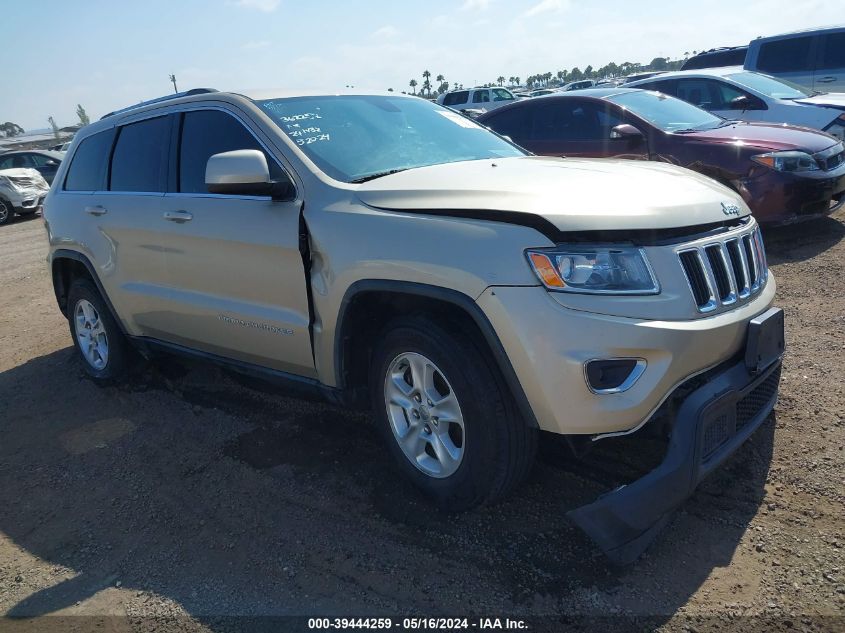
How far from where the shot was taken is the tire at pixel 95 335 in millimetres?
5008

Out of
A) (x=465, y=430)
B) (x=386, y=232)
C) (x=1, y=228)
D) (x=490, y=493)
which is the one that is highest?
(x=386, y=232)

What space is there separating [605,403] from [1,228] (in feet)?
57.7

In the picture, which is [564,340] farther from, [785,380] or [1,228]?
[1,228]

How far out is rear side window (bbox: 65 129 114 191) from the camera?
486 centimetres

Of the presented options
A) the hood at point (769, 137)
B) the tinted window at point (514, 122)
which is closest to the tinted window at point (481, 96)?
the tinted window at point (514, 122)

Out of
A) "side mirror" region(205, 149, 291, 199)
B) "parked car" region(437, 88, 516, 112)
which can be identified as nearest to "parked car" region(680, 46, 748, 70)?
"parked car" region(437, 88, 516, 112)

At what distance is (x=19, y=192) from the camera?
1691 centimetres

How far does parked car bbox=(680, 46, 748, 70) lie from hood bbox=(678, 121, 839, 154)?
37.0ft

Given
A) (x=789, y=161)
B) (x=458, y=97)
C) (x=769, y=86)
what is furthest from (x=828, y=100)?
(x=458, y=97)

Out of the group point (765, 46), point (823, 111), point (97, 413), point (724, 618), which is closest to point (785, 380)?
point (724, 618)

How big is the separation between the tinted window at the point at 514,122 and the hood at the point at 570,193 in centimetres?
505

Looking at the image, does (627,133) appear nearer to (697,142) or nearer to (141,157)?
(697,142)

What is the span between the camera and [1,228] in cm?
1631

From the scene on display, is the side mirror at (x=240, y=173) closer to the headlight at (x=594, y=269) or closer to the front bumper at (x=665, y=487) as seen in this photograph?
the headlight at (x=594, y=269)
